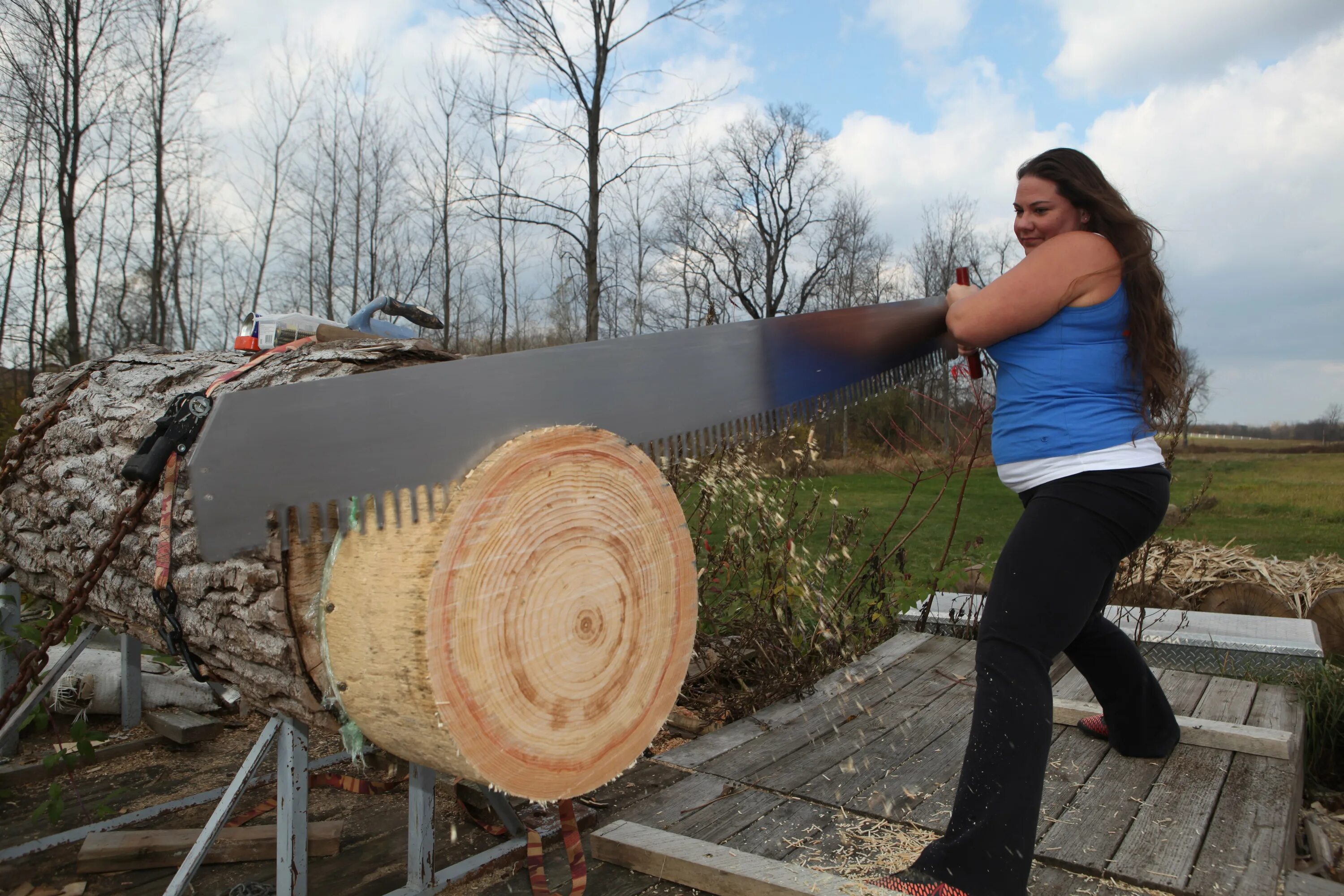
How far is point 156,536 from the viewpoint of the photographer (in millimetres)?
2100

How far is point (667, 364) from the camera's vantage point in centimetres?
209

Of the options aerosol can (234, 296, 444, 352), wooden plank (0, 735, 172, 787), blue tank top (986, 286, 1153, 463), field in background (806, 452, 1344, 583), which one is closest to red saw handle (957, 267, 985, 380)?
blue tank top (986, 286, 1153, 463)

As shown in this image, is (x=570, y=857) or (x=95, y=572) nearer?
(x=95, y=572)

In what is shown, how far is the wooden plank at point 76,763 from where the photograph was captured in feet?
11.0

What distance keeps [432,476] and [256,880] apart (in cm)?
178

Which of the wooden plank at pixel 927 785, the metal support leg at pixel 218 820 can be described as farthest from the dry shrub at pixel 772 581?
the metal support leg at pixel 218 820

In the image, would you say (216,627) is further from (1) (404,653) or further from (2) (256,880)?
(2) (256,880)

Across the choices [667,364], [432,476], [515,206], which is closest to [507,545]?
[432,476]

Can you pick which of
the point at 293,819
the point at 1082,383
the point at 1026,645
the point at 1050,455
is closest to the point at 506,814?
the point at 293,819

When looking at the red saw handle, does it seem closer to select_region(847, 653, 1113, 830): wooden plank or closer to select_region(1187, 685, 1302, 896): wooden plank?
select_region(847, 653, 1113, 830): wooden plank

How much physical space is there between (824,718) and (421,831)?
5.41 feet

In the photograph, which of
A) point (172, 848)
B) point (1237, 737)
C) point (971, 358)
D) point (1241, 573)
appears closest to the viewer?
point (971, 358)

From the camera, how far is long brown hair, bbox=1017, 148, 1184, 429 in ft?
6.51

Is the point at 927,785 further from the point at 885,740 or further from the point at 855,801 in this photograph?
the point at 885,740
